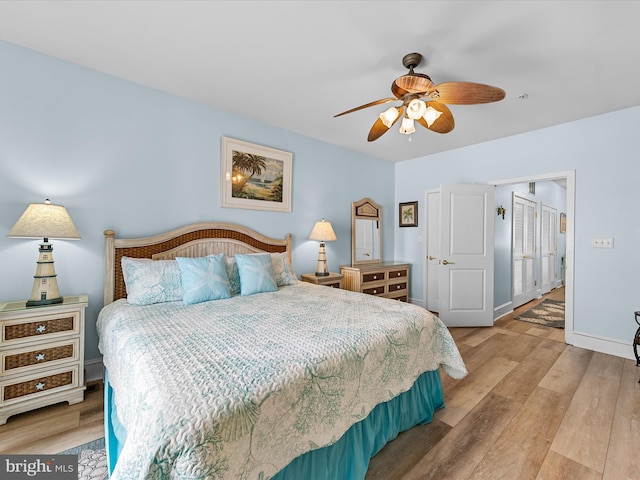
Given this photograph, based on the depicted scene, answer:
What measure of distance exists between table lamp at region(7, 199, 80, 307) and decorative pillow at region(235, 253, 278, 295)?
1.21 m

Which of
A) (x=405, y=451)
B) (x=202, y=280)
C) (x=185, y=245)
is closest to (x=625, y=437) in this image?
(x=405, y=451)

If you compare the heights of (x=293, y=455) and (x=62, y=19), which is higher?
(x=62, y=19)

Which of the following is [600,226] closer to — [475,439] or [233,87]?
[475,439]

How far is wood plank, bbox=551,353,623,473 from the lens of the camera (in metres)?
1.61

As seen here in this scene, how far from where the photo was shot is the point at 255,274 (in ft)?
8.47

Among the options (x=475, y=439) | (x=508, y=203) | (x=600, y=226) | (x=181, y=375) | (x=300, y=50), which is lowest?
(x=475, y=439)

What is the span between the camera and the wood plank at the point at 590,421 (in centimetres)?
161

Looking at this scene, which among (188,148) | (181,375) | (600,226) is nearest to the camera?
(181,375)

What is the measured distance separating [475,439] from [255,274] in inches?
76.9

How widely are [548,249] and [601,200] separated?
360 centimetres

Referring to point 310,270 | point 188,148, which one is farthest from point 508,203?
point 188,148

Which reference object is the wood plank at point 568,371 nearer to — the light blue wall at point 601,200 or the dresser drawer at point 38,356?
the light blue wall at point 601,200

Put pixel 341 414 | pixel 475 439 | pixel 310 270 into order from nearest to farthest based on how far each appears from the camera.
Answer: pixel 341 414
pixel 475 439
pixel 310 270

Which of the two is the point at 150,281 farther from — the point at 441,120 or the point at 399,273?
the point at 399,273
